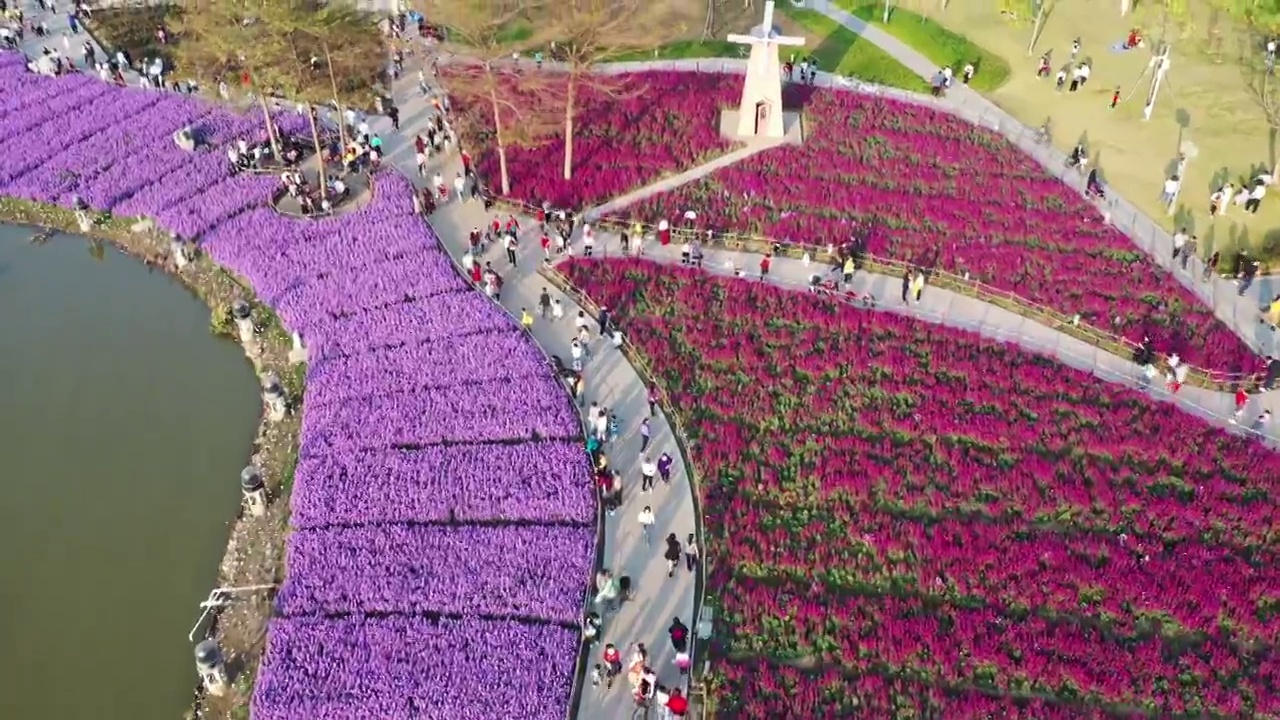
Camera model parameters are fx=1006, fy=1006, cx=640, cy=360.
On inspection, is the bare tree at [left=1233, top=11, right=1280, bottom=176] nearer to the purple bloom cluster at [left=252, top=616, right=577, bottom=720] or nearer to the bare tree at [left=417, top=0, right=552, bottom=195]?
the bare tree at [left=417, top=0, right=552, bottom=195]

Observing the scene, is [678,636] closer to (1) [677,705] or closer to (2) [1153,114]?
(1) [677,705]

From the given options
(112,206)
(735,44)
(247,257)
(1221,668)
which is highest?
(735,44)

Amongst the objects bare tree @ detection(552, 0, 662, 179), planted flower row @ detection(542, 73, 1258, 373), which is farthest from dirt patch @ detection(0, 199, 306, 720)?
bare tree @ detection(552, 0, 662, 179)

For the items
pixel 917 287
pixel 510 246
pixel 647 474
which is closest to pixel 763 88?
pixel 917 287

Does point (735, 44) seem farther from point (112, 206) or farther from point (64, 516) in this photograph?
point (64, 516)

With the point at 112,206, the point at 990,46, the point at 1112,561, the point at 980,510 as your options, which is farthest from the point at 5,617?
the point at 990,46

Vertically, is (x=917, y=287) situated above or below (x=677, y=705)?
above

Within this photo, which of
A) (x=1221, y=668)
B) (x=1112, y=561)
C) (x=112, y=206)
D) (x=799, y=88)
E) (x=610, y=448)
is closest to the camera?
(x=1221, y=668)
